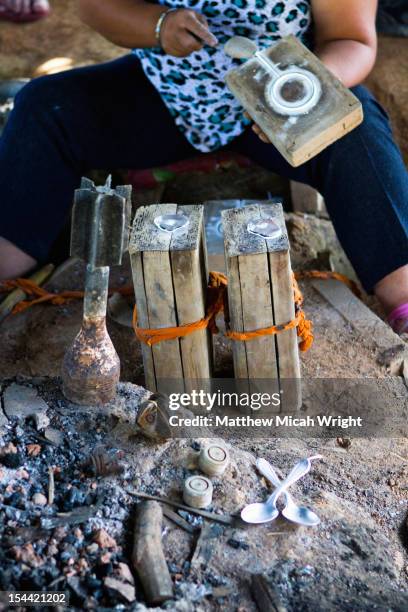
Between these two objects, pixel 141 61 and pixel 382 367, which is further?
pixel 141 61

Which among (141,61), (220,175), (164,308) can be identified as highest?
(141,61)

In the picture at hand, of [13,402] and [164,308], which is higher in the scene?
[164,308]

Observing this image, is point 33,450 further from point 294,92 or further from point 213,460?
point 294,92

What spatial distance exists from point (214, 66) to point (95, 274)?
34.2 inches

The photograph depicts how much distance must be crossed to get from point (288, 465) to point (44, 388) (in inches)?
23.7

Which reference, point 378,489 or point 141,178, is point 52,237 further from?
point 378,489

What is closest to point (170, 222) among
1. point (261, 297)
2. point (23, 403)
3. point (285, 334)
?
point (261, 297)

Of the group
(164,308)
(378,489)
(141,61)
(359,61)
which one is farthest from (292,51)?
(378,489)

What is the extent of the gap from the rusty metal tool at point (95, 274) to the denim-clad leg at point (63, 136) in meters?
0.76

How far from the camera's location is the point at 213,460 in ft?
5.53

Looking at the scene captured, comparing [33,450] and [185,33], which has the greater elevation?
[185,33]

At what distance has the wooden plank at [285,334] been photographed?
73.2 inches

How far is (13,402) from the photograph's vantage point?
186 centimetres

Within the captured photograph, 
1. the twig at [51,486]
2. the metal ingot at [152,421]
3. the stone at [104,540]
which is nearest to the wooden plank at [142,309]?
the metal ingot at [152,421]
